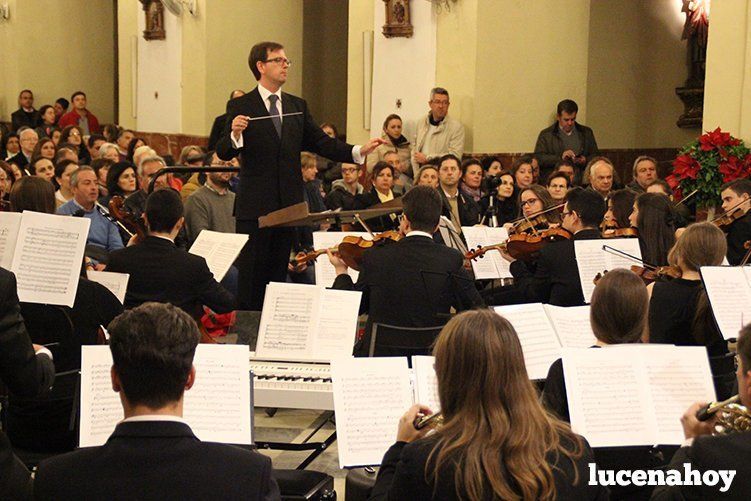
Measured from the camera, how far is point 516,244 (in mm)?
6656

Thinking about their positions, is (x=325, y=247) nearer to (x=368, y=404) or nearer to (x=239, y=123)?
(x=239, y=123)

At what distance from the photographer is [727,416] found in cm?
277

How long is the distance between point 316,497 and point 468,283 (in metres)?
1.76

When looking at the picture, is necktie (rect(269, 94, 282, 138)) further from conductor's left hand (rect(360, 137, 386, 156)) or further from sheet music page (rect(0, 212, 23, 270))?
sheet music page (rect(0, 212, 23, 270))

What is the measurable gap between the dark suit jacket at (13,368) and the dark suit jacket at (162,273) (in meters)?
1.95

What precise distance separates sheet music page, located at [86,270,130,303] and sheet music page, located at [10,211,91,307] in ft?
1.68

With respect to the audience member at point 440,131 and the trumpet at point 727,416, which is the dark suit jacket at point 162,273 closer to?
the trumpet at point 727,416

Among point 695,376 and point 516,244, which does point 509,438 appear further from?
point 516,244

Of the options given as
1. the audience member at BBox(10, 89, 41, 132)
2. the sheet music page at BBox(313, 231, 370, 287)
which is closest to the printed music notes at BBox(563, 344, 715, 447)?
the sheet music page at BBox(313, 231, 370, 287)

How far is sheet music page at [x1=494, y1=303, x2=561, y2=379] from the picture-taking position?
13.4ft

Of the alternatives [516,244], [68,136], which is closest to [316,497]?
[516,244]

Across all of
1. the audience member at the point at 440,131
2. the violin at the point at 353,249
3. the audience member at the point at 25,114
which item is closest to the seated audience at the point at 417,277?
the violin at the point at 353,249

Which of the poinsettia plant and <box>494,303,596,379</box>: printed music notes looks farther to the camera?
the poinsettia plant

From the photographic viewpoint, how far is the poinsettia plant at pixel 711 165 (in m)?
8.43
